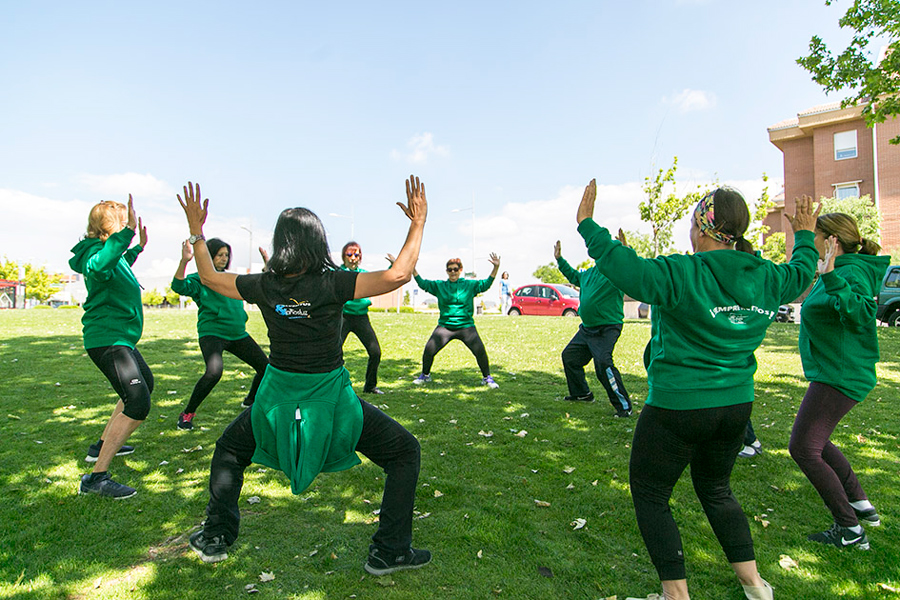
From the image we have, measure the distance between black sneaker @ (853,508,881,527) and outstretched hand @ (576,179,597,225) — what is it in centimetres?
308

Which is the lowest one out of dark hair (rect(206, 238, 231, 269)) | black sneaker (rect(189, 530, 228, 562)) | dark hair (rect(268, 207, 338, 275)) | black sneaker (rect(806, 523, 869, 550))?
black sneaker (rect(806, 523, 869, 550))

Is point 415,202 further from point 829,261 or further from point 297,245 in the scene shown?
point 829,261

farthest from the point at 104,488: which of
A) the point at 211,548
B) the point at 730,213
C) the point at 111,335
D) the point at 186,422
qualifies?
the point at 730,213

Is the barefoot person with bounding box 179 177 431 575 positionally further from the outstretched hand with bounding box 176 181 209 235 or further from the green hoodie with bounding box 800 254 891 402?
the green hoodie with bounding box 800 254 891 402

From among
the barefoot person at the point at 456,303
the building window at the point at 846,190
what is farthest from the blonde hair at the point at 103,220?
the building window at the point at 846,190

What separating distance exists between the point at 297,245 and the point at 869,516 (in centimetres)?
430

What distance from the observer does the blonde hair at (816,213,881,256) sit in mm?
3910

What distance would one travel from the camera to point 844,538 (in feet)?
12.3

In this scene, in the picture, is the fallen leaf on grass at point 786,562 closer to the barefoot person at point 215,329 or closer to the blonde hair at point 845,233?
the blonde hair at point 845,233

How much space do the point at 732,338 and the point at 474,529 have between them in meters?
2.25

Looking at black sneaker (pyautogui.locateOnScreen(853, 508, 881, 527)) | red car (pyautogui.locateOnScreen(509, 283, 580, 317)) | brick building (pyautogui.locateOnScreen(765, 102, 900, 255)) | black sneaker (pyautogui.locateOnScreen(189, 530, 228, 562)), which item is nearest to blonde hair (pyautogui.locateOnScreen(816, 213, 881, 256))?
black sneaker (pyautogui.locateOnScreen(853, 508, 881, 527))

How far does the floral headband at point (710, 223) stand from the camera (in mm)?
2865

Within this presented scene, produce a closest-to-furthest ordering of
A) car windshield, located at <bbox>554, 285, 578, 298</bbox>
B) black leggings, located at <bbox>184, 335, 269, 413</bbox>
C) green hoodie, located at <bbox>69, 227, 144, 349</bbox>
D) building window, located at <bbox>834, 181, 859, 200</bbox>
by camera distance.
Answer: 1. green hoodie, located at <bbox>69, 227, 144, 349</bbox>
2. black leggings, located at <bbox>184, 335, 269, 413</bbox>
3. car windshield, located at <bbox>554, 285, 578, 298</bbox>
4. building window, located at <bbox>834, 181, 859, 200</bbox>

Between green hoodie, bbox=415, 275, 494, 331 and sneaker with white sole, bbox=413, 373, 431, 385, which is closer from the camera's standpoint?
green hoodie, bbox=415, 275, 494, 331
